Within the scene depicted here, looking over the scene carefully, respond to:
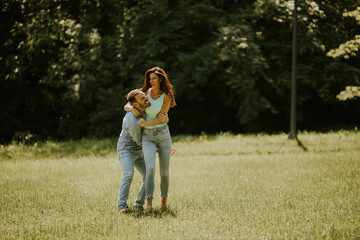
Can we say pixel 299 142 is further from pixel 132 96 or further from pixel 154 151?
pixel 132 96

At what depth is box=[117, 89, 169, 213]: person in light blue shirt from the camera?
4.90 meters

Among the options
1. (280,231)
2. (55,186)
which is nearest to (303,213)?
(280,231)

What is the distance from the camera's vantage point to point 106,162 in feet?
32.3

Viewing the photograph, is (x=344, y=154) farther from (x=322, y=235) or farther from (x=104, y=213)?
(x=104, y=213)

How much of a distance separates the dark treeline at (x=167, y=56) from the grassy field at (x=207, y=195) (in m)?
4.42

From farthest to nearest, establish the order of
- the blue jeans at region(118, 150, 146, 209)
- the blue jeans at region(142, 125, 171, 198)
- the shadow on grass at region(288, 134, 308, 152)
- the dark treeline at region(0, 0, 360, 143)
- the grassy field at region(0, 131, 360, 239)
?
the dark treeline at region(0, 0, 360, 143)
the shadow on grass at region(288, 134, 308, 152)
the blue jeans at region(118, 150, 146, 209)
the blue jeans at region(142, 125, 171, 198)
the grassy field at region(0, 131, 360, 239)

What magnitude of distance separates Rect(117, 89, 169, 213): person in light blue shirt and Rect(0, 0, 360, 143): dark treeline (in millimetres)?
8759

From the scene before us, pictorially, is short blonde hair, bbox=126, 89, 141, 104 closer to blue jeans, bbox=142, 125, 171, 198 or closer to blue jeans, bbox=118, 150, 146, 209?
blue jeans, bbox=142, 125, 171, 198

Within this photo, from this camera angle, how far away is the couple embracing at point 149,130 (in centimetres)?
493

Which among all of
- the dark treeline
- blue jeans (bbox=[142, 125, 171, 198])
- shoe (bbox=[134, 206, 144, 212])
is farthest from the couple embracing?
the dark treeline

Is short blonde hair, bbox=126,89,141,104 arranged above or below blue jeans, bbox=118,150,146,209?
above

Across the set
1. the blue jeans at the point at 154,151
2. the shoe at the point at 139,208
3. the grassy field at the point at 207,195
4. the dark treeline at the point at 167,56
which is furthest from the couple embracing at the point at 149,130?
the dark treeline at the point at 167,56

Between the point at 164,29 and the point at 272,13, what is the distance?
4.46 metres

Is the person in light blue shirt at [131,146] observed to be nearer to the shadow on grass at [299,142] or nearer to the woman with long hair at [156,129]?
the woman with long hair at [156,129]
